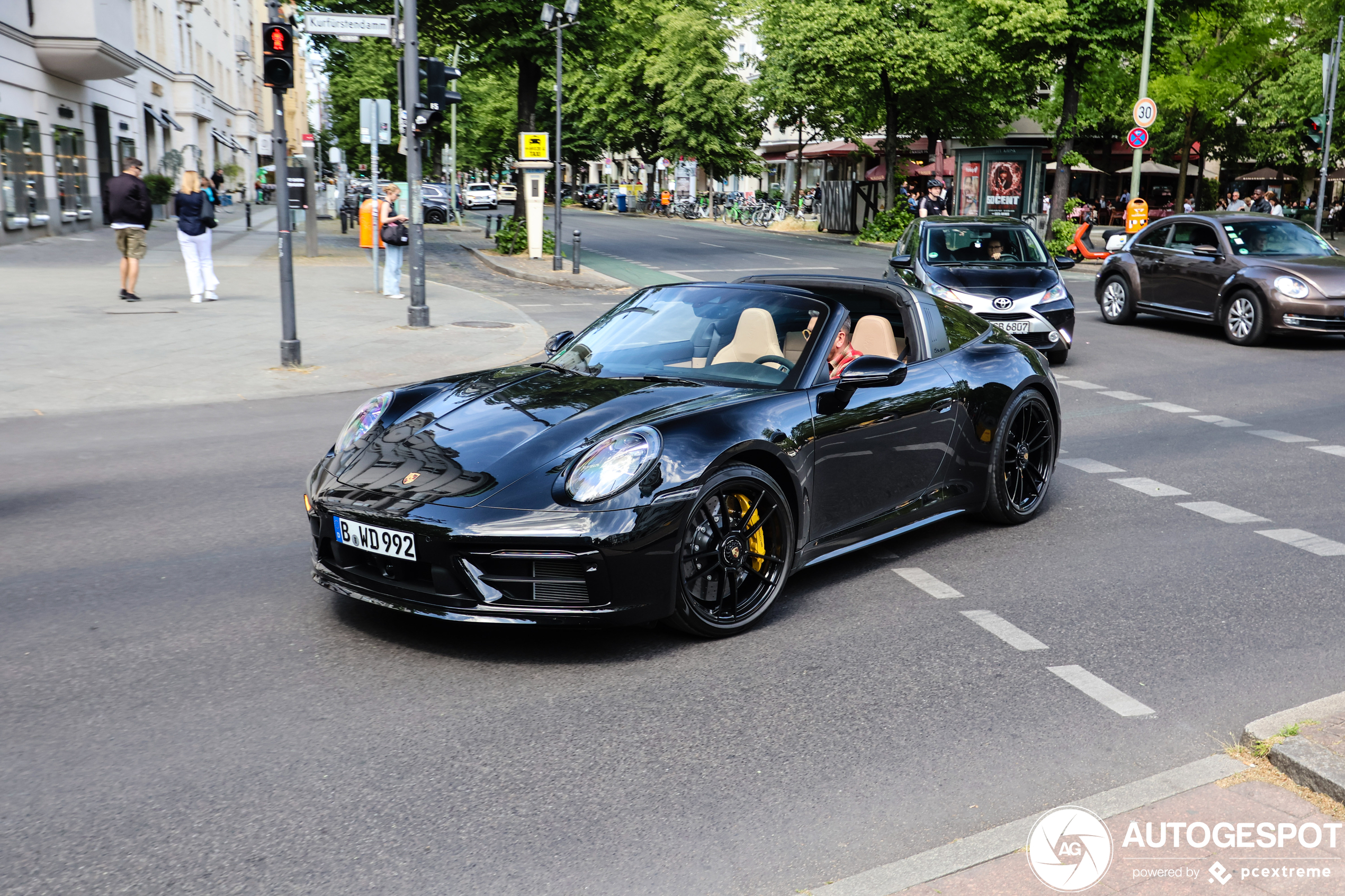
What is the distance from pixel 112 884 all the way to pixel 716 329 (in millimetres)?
3497

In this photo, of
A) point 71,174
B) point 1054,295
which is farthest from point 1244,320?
point 71,174

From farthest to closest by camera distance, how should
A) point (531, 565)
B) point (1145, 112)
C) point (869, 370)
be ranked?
point (1145, 112) → point (869, 370) → point (531, 565)

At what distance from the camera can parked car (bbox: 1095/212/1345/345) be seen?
585 inches

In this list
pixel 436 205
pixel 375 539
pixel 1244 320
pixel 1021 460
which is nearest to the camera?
pixel 375 539

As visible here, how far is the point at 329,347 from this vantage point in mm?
13773

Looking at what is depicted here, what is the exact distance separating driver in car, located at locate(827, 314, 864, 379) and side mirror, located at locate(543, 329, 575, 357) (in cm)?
138

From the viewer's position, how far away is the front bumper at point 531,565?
4.26 meters

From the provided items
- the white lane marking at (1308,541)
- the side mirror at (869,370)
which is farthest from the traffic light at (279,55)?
the white lane marking at (1308,541)

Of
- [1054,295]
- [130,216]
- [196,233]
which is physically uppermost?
[130,216]

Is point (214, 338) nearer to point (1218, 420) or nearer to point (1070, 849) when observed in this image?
point (1218, 420)

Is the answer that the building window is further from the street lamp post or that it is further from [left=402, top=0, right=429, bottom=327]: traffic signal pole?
[left=402, top=0, right=429, bottom=327]: traffic signal pole

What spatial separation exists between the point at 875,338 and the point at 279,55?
825 cm

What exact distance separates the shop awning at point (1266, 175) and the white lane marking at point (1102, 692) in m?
62.7

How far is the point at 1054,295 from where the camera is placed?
13.6 meters
